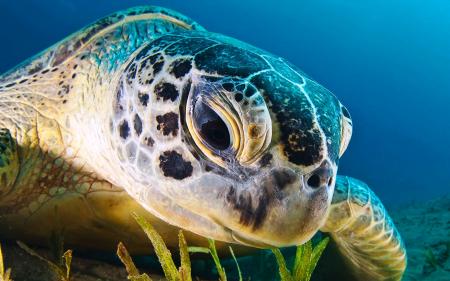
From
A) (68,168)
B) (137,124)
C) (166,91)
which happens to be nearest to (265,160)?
(166,91)

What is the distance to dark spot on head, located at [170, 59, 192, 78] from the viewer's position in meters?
1.62

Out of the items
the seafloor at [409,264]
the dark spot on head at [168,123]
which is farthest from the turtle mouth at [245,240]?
the seafloor at [409,264]

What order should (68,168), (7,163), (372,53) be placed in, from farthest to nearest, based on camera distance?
(372,53)
(68,168)
(7,163)

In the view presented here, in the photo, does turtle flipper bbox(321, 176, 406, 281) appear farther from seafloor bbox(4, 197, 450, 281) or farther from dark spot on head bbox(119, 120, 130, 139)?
Result: dark spot on head bbox(119, 120, 130, 139)

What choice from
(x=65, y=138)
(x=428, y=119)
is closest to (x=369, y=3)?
(x=428, y=119)

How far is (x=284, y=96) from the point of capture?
1.43 meters

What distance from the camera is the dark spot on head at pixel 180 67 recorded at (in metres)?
1.62

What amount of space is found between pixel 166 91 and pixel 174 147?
26 cm

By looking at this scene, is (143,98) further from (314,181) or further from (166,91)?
(314,181)

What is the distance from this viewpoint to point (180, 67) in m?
1.66

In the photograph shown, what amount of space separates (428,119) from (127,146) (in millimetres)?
106663

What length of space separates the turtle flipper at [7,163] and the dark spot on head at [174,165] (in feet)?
3.64

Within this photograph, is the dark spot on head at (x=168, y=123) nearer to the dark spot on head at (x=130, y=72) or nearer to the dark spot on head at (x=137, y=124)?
the dark spot on head at (x=137, y=124)

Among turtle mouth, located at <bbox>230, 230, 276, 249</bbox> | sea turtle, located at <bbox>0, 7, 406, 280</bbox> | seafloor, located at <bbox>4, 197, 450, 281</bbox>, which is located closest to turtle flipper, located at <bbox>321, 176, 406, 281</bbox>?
sea turtle, located at <bbox>0, 7, 406, 280</bbox>
